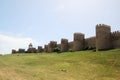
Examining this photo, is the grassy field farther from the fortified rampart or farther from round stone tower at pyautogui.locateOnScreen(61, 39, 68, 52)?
round stone tower at pyautogui.locateOnScreen(61, 39, 68, 52)

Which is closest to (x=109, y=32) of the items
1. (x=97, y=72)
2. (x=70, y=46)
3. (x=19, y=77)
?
(x=70, y=46)

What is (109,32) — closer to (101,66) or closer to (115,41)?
(115,41)

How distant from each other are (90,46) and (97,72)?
27.1 meters

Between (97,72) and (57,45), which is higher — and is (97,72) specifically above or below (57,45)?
below

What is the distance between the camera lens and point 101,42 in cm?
4691

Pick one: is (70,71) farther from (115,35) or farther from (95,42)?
(95,42)

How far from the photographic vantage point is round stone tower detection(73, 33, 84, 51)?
186ft

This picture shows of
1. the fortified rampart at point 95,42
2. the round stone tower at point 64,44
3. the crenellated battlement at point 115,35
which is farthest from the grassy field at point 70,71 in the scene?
the round stone tower at point 64,44

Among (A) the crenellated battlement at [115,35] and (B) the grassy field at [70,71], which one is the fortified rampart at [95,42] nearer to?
(A) the crenellated battlement at [115,35]

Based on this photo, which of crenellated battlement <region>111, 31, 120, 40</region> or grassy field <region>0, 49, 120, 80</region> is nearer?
grassy field <region>0, 49, 120, 80</region>

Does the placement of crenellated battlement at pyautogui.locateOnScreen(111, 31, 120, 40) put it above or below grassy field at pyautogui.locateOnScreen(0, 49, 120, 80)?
above

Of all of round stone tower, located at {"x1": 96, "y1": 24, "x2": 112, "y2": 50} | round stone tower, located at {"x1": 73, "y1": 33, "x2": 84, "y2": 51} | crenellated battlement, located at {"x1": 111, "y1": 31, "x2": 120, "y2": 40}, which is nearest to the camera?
round stone tower, located at {"x1": 96, "y1": 24, "x2": 112, "y2": 50}

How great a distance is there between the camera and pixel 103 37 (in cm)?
4738

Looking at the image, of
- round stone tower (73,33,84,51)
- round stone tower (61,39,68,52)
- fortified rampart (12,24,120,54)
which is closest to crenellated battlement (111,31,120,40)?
fortified rampart (12,24,120,54)
